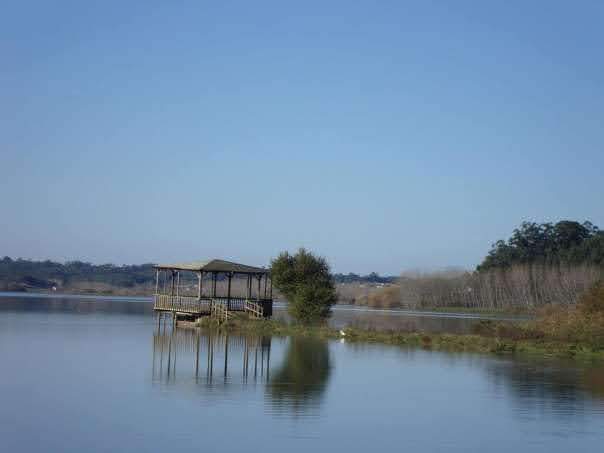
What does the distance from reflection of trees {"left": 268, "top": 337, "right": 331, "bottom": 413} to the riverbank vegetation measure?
16.3 feet

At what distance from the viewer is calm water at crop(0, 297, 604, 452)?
15398mm

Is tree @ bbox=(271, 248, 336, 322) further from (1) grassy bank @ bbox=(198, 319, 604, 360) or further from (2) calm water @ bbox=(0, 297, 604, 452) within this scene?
(2) calm water @ bbox=(0, 297, 604, 452)

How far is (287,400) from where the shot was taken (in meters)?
19.8

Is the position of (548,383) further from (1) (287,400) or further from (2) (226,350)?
(2) (226,350)

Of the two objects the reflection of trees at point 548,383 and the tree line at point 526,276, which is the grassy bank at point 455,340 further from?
the tree line at point 526,276

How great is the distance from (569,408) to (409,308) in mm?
86445

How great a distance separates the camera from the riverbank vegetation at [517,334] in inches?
1385

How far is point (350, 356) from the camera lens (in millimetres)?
31281

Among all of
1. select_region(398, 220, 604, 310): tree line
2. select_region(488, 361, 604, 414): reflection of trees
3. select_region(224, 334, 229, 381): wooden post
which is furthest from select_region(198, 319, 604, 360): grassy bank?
select_region(398, 220, 604, 310): tree line

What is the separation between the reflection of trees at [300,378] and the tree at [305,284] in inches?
397

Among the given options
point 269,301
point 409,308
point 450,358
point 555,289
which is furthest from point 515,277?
point 450,358

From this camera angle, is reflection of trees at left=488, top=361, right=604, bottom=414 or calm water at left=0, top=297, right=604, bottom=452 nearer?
calm water at left=0, top=297, right=604, bottom=452

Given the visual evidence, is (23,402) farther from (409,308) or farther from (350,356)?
(409,308)

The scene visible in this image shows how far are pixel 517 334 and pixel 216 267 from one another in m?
16.2
